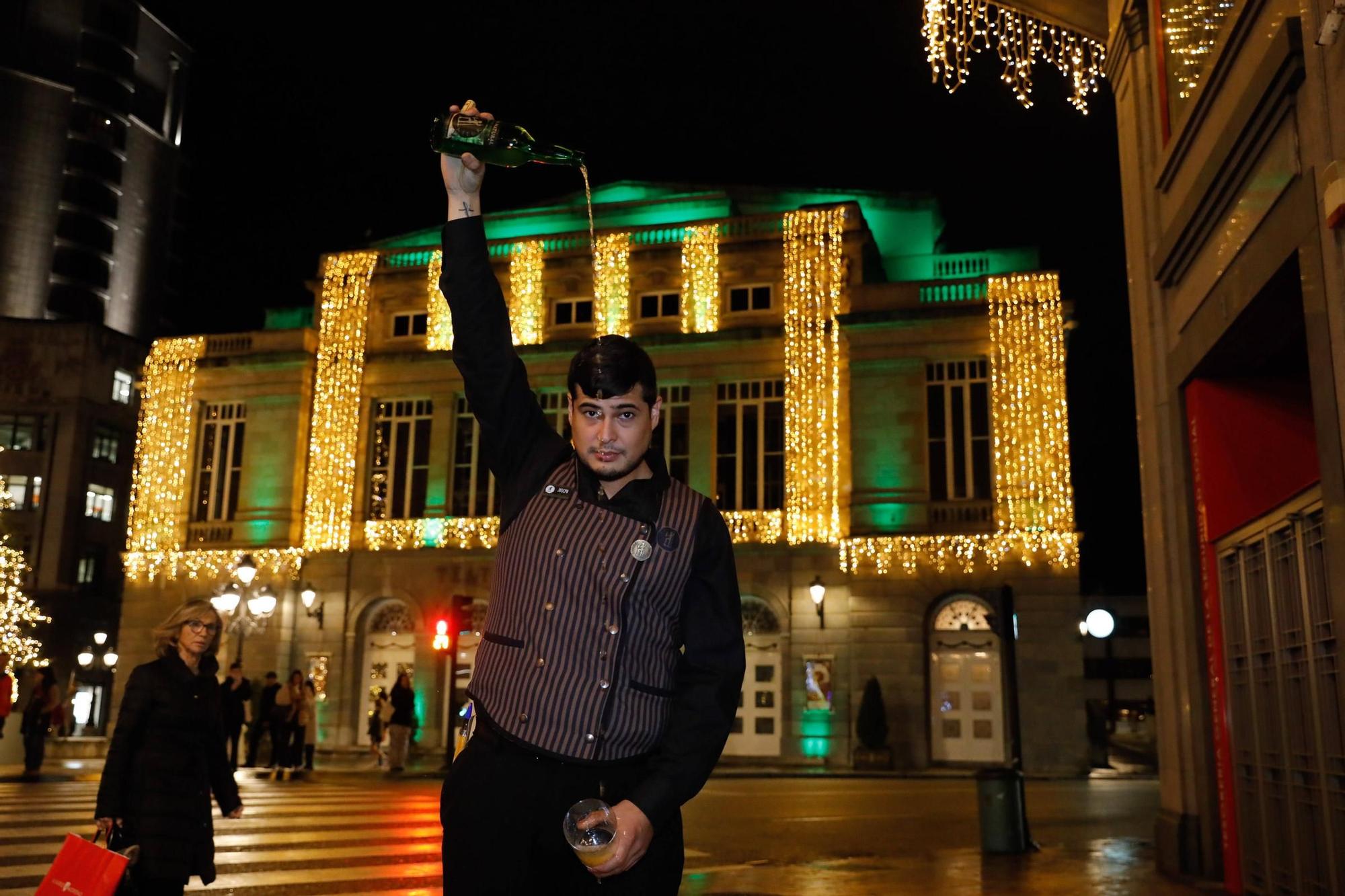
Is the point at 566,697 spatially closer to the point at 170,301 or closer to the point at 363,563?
the point at 363,563

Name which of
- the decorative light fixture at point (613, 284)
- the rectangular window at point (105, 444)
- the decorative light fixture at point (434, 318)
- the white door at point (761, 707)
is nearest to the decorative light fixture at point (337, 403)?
the decorative light fixture at point (434, 318)

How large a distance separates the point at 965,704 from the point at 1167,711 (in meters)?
18.3

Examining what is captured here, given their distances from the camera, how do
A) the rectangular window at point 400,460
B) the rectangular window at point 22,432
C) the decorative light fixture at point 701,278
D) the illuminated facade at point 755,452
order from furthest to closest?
the rectangular window at point 22,432 → the rectangular window at point 400,460 → the decorative light fixture at point 701,278 → the illuminated facade at point 755,452

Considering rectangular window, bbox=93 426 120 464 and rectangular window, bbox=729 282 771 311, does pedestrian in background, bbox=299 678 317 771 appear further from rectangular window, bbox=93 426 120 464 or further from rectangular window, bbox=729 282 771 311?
rectangular window, bbox=93 426 120 464

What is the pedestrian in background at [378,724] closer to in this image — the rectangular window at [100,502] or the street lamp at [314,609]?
the street lamp at [314,609]

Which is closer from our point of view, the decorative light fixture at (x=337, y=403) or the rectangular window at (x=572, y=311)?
the decorative light fixture at (x=337, y=403)

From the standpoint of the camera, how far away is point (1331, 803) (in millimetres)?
7086

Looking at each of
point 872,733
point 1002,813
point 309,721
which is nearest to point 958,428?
point 872,733

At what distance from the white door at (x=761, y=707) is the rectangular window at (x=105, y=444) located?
38.2m

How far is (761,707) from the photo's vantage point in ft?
95.5

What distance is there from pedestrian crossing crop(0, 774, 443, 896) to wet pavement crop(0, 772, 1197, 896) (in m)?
0.03

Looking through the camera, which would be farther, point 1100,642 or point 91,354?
point 1100,642

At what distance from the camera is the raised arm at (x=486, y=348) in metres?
3.03

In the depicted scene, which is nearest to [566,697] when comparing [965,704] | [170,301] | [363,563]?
[965,704]
